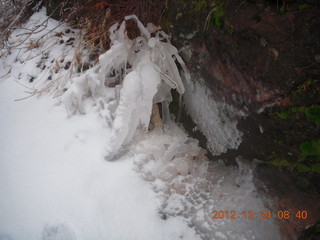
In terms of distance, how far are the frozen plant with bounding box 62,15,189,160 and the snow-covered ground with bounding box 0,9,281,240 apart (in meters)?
0.04

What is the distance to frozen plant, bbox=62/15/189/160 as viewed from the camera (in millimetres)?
1604

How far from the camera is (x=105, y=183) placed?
1530mm

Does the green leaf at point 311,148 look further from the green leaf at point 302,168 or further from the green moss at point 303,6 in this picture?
the green moss at point 303,6

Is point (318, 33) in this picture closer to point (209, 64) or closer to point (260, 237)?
point (209, 64)

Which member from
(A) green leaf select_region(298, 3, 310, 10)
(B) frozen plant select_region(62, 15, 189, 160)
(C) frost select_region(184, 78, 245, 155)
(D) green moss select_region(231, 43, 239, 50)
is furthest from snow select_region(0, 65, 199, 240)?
(A) green leaf select_region(298, 3, 310, 10)

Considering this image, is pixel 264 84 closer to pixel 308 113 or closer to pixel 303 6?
pixel 308 113

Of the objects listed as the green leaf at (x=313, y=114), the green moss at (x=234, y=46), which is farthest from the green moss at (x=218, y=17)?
the green leaf at (x=313, y=114)

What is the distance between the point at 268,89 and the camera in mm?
1223

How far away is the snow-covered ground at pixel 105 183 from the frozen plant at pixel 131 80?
45mm

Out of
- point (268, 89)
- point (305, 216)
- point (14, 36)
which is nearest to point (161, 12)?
point (268, 89)

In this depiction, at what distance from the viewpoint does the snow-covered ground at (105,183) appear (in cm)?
138

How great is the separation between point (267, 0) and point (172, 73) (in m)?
0.72

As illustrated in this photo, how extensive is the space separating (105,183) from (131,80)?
2.16ft

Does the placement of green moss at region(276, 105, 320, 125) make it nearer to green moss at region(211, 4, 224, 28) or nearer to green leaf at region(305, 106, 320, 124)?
green leaf at region(305, 106, 320, 124)
